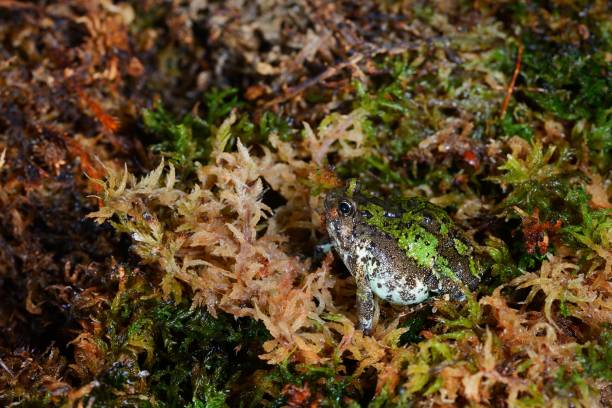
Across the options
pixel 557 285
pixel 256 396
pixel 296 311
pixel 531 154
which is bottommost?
pixel 256 396

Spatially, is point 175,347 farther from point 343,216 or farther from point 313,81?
point 313,81

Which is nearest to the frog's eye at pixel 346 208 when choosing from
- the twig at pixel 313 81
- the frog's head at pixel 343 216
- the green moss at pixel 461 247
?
the frog's head at pixel 343 216

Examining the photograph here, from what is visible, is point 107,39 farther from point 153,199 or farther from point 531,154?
point 531,154

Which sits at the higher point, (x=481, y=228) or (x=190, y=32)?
(x=190, y=32)

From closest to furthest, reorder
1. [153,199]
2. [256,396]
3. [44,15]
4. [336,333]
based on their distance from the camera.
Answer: [256,396] → [336,333] → [153,199] → [44,15]

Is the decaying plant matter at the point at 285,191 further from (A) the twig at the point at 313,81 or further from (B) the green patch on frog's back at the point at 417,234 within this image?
(B) the green patch on frog's back at the point at 417,234

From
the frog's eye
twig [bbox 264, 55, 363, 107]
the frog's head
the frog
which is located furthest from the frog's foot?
twig [bbox 264, 55, 363, 107]

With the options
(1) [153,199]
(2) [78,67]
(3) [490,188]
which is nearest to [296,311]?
(1) [153,199]
